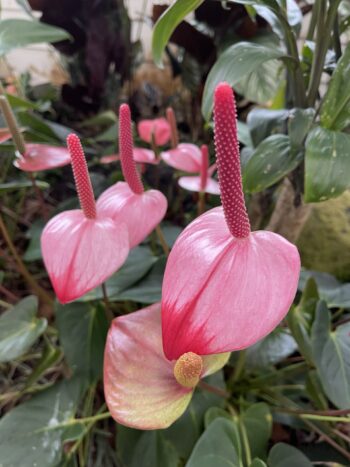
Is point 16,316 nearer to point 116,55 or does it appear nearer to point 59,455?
point 59,455

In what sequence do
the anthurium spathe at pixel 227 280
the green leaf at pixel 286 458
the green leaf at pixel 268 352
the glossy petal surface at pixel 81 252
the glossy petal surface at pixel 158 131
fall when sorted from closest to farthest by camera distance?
the anthurium spathe at pixel 227 280 < the glossy petal surface at pixel 81 252 < the green leaf at pixel 286 458 < the green leaf at pixel 268 352 < the glossy petal surface at pixel 158 131

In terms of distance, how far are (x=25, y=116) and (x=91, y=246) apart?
43 centimetres

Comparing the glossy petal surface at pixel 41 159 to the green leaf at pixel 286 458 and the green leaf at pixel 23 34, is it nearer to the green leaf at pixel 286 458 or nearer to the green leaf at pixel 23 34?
the green leaf at pixel 23 34

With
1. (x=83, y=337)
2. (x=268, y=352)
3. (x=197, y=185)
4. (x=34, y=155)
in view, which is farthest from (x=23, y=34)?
(x=268, y=352)

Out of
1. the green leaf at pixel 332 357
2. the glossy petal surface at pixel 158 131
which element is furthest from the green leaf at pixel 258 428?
the glossy petal surface at pixel 158 131

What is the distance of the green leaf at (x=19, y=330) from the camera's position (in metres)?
0.49

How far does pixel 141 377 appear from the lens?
0.39 metres

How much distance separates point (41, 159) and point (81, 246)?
0.69 feet

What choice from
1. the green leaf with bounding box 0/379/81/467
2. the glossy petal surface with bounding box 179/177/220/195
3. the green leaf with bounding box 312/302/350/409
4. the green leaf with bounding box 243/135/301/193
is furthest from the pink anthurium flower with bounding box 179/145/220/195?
the green leaf with bounding box 0/379/81/467

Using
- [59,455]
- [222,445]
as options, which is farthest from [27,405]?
[222,445]

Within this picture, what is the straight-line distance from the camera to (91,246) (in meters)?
0.36

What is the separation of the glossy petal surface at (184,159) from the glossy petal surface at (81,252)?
0.21 meters

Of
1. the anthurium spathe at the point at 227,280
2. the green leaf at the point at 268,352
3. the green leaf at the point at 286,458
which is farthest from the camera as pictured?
the green leaf at the point at 268,352

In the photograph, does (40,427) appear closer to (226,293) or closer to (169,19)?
(226,293)
